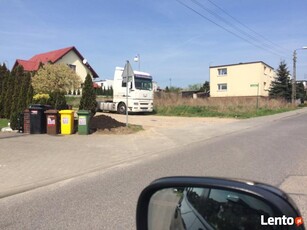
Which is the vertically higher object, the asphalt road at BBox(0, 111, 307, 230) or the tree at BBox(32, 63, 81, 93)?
the tree at BBox(32, 63, 81, 93)

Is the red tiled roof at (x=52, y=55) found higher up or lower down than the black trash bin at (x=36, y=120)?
higher up

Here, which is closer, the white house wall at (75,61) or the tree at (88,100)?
the tree at (88,100)

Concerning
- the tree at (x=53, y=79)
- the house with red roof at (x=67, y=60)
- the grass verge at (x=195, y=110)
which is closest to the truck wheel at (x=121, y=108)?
the grass verge at (x=195, y=110)

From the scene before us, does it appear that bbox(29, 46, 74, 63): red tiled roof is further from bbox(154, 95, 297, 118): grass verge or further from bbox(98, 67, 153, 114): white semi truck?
bbox(98, 67, 153, 114): white semi truck

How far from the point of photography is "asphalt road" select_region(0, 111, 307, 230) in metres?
5.34

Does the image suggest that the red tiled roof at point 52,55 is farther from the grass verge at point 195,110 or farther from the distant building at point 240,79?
the distant building at point 240,79

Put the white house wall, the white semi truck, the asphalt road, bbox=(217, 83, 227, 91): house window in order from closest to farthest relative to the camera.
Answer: the asphalt road < the white semi truck < the white house wall < bbox=(217, 83, 227, 91): house window

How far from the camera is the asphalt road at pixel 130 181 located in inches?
210

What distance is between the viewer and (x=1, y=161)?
968 centimetres

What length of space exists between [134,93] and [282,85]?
39620 millimetres

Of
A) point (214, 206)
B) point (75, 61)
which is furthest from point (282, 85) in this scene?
point (214, 206)

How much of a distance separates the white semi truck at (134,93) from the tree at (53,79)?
15.6 feet

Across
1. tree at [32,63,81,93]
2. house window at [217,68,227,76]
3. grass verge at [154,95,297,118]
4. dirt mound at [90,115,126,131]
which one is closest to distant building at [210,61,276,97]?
house window at [217,68,227,76]

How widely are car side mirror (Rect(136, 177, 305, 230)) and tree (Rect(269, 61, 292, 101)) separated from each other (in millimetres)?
61386
